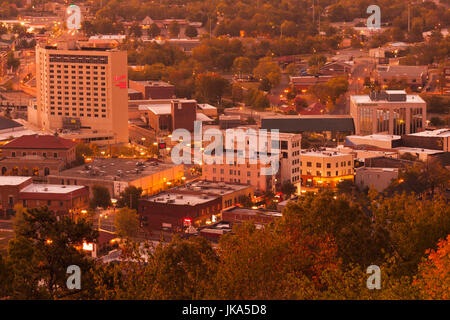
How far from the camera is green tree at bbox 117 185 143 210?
17656mm

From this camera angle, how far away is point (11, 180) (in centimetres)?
1881

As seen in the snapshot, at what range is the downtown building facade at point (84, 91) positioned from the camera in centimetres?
2509

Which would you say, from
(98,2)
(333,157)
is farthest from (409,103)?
(98,2)

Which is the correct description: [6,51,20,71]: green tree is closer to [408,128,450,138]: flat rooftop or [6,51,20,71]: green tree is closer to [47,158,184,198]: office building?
[47,158,184,198]: office building

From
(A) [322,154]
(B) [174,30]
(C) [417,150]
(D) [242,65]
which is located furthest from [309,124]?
(B) [174,30]

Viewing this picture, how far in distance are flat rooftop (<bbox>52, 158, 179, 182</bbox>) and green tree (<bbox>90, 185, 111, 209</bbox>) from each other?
68 centimetres

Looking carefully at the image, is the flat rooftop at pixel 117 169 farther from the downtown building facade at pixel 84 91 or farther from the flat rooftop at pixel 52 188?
the downtown building facade at pixel 84 91

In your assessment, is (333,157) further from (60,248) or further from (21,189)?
(60,248)

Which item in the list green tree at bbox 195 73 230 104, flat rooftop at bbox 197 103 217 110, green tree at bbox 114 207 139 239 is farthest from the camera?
green tree at bbox 195 73 230 104

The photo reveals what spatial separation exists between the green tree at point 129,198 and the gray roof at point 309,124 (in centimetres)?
769
